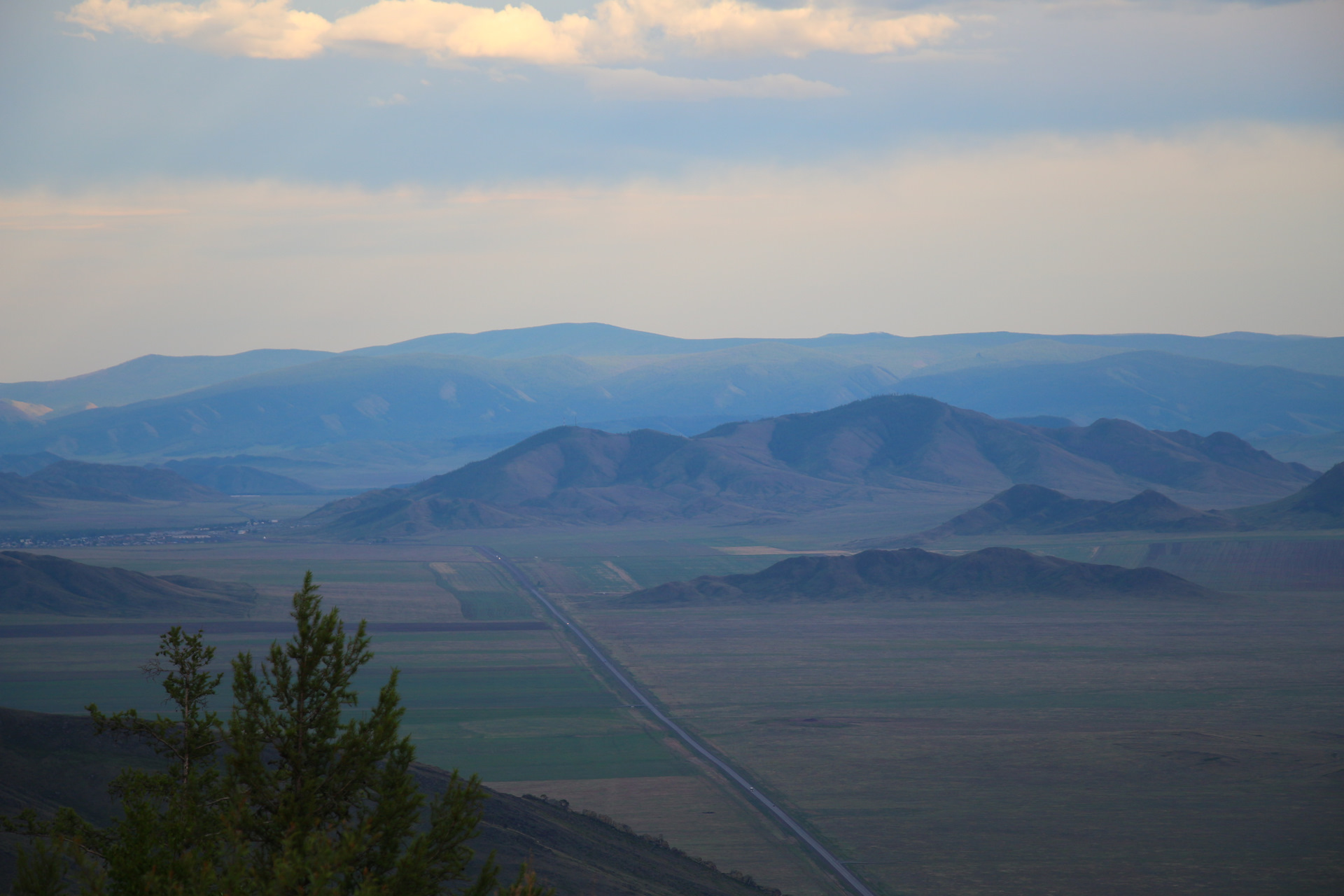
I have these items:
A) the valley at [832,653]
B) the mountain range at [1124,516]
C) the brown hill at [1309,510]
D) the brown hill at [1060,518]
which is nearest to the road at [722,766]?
the valley at [832,653]

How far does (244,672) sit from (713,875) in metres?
18.5

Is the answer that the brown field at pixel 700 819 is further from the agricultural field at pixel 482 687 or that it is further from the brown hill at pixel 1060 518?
the brown hill at pixel 1060 518

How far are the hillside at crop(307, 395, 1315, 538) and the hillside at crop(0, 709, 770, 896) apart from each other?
111741 millimetres

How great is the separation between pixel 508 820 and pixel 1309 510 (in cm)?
10715

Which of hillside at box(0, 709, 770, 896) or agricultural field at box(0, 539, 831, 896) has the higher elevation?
hillside at box(0, 709, 770, 896)

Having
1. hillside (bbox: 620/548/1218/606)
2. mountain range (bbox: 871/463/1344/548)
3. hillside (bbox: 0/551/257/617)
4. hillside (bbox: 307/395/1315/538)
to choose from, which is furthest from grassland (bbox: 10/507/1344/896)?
hillside (bbox: 307/395/1315/538)

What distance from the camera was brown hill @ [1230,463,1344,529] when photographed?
111938mm

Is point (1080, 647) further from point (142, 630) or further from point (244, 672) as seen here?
point (244, 672)

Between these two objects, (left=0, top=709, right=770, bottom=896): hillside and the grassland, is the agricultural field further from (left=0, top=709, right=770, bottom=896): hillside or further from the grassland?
(left=0, top=709, right=770, bottom=896): hillside

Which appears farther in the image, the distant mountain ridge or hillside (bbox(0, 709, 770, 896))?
the distant mountain ridge

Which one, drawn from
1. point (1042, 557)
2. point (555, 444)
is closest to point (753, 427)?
point (555, 444)

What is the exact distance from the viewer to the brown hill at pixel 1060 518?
116000 millimetres

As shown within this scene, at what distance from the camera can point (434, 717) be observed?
51594 mm

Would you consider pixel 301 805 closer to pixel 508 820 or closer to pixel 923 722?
pixel 508 820
